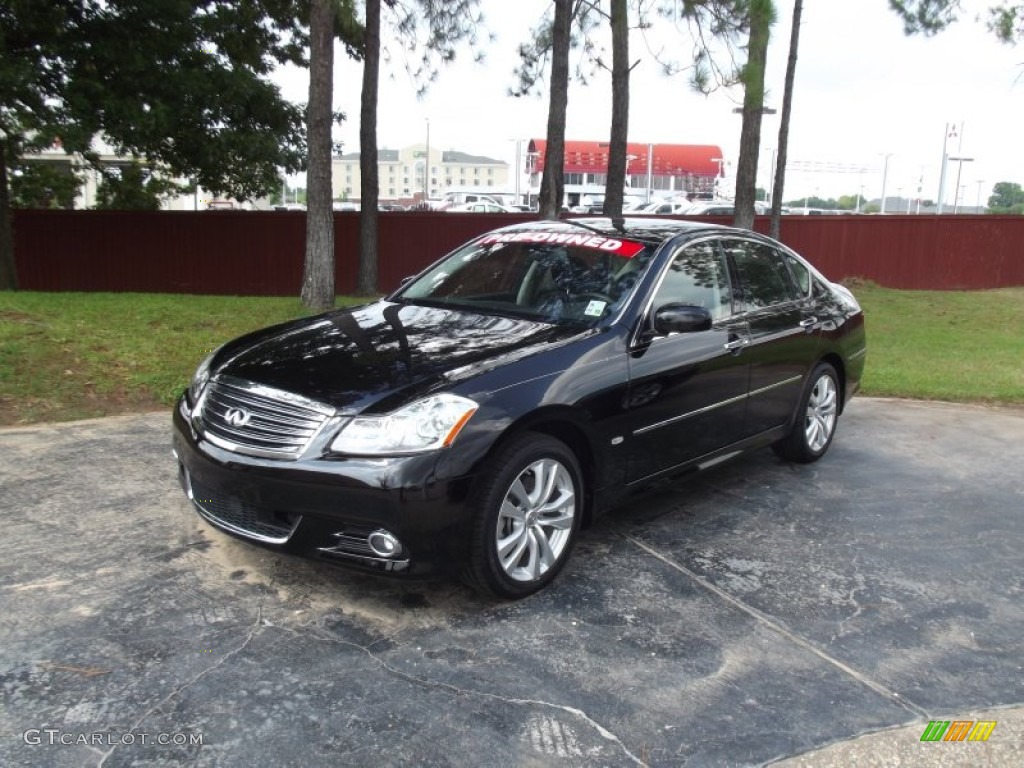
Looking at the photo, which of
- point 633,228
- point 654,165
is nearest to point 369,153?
point 633,228

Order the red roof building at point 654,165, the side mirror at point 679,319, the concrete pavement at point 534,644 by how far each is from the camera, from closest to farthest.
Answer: the concrete pavement at point 534,644 → the side mirror at point 679,319 → the red roof building at point 654,165

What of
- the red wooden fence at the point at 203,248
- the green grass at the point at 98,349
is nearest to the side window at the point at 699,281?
the green grass at the point at 98,349

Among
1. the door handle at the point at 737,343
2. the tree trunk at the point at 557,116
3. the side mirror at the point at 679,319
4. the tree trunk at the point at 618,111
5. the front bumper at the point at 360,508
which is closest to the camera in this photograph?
the front bumper at the point at 360,508

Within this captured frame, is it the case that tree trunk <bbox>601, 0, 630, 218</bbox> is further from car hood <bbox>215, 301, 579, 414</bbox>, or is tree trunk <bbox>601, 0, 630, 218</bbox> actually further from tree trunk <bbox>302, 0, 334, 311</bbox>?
car hood <bbox>215, 301, 579, 414</bbox>

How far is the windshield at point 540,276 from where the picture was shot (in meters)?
4.40

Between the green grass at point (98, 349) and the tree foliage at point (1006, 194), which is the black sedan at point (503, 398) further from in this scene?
the tree foliage at point (1006, 194)

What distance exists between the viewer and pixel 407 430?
3320mm

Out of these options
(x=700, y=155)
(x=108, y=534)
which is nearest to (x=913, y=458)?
(x=108, y=534)

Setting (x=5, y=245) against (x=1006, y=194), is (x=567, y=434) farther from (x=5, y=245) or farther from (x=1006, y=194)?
(x=1006, y=194)

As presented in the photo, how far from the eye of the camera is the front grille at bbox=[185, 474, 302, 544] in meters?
3.44

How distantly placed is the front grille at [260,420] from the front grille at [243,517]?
22cm

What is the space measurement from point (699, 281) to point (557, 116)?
8.13 meters

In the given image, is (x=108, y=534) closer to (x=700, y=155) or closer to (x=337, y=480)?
(x=337, y=480)

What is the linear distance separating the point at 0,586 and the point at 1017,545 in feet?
15.9
